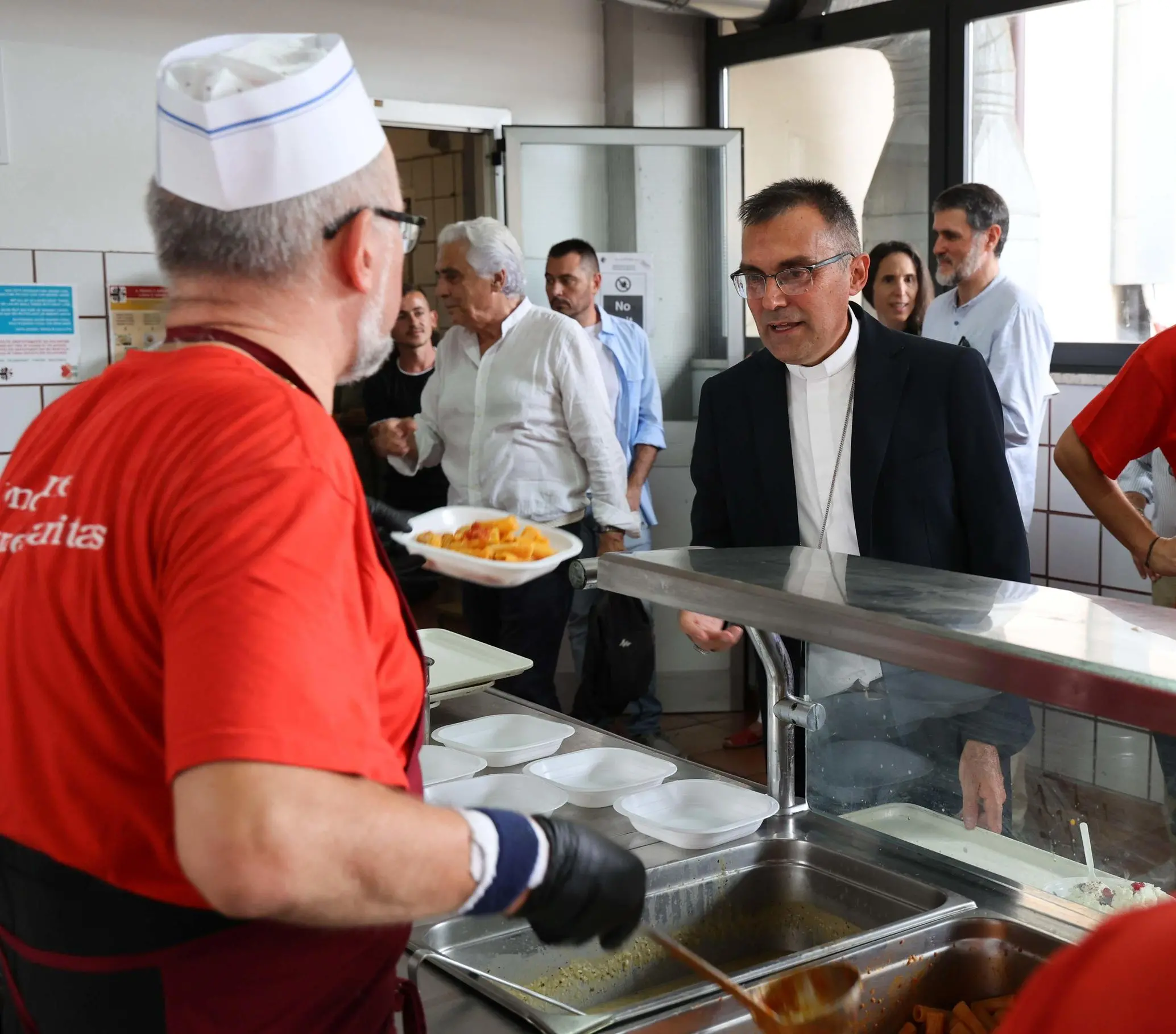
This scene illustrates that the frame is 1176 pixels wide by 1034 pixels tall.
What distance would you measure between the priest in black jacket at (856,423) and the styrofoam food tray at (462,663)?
0.55 meters

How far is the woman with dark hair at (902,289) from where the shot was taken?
14.7 ft

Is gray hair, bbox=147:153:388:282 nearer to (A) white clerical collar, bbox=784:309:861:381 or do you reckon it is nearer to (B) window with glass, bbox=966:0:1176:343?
(A) white clerical collar, bbox=784:309:861:381

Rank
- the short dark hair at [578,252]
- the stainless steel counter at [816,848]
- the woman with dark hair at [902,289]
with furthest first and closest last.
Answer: the short dark hair at [578,252], the woman with dark hair at [902,289], the stainless steel counter at [816,848]

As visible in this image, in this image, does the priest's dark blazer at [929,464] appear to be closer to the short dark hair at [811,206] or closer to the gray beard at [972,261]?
the short dark hair at [811,206]

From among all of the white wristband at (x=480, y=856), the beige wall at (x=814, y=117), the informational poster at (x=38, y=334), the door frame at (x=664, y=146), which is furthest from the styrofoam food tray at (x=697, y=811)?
the beige wall at (x=814, y=117)

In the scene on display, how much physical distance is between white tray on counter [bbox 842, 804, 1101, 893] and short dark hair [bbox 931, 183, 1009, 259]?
268 centimetres

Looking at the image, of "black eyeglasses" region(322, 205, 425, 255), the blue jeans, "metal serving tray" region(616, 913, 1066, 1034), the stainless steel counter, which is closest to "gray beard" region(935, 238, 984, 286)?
the blue jeans

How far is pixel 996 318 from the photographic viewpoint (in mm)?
3967

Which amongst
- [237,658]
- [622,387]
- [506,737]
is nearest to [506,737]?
[506,737]

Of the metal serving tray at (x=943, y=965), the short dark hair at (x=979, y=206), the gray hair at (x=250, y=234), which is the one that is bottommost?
the metal serving tray at (x=943, y=965)

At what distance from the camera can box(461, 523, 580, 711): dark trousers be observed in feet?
12.7

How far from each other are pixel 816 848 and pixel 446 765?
0.62 metres

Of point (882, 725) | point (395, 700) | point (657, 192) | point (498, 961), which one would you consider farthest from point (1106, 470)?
point (657, 192)

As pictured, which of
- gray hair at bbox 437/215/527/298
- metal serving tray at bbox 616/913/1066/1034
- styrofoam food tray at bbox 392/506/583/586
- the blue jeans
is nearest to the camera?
metal serving tray at bbox 616/913/1066/1034
